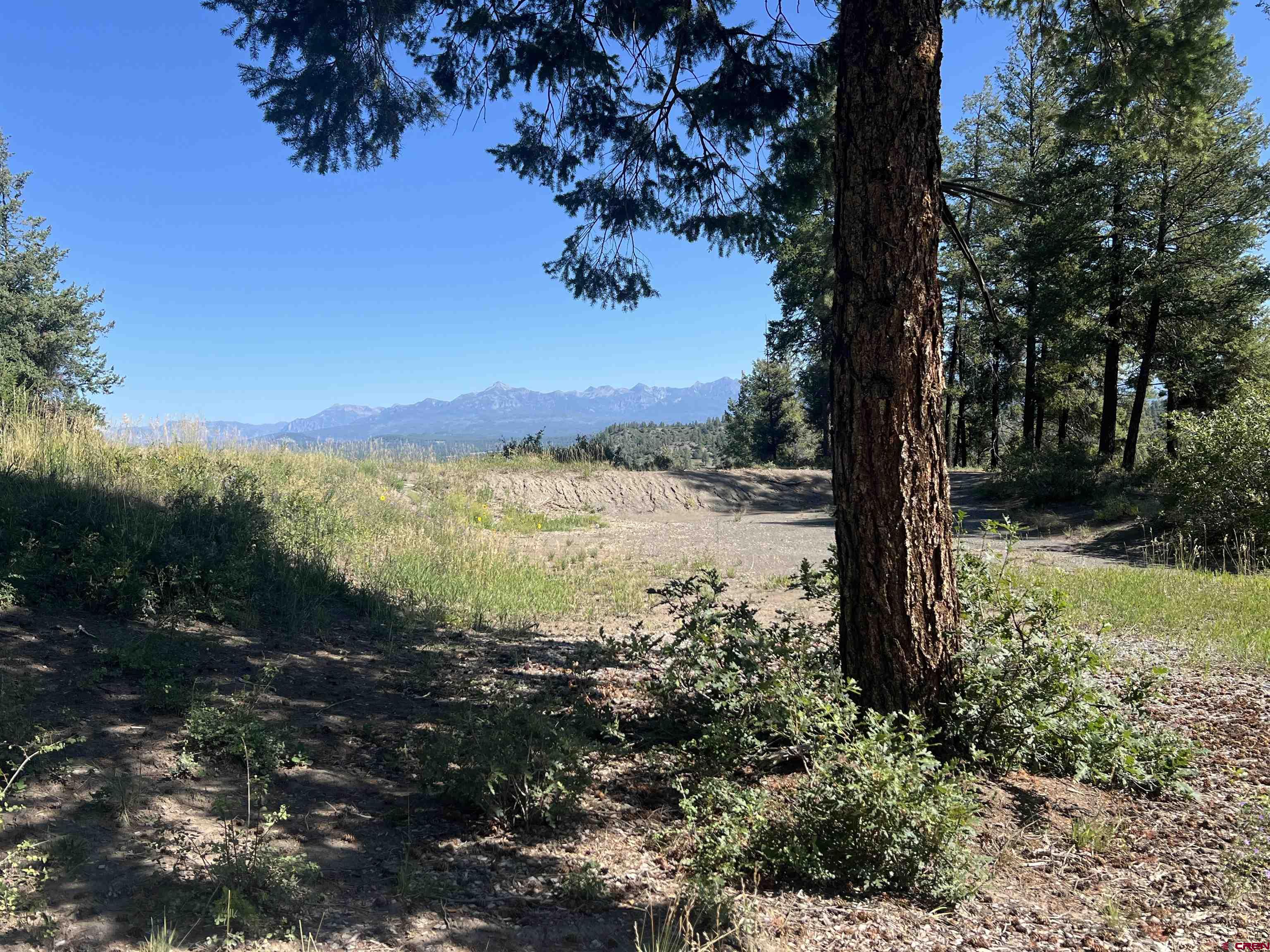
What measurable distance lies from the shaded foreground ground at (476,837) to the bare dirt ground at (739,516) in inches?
225

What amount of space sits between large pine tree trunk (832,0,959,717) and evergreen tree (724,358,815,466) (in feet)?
126

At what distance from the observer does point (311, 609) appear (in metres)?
6.05

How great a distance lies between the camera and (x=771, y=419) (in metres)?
44.1

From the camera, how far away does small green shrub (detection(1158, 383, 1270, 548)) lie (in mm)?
9500

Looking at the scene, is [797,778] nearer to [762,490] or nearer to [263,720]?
[263,720]

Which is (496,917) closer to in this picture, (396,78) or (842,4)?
(842,4)

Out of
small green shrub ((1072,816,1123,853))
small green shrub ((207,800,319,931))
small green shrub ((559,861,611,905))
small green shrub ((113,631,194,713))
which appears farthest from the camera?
small green shrub ((113,631,194,713))

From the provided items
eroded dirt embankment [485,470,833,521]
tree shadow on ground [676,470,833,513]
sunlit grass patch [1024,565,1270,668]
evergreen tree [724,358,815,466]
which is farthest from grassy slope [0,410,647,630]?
evergreen tree [724,358,815,466]

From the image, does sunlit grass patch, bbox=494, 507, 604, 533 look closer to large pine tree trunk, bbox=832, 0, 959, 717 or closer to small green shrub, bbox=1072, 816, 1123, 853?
large pine tree trunk, bbox=832, 0, 959, 717

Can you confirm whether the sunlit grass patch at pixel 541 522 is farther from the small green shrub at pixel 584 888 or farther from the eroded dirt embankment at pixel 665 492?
the small green shrub at pixel 584 888

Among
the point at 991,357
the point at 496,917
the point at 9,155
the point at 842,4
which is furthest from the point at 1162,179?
→ the point at 9,155

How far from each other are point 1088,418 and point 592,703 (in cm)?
3509

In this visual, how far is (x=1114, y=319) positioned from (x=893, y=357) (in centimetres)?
1862

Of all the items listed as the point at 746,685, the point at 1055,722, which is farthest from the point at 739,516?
the point at 1055,722
